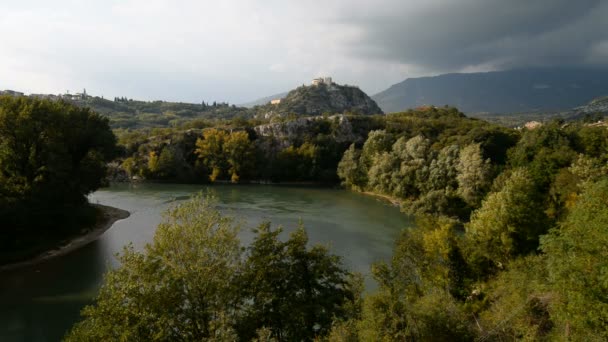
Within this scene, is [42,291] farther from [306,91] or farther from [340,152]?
[306,91]

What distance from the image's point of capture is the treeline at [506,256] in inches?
509

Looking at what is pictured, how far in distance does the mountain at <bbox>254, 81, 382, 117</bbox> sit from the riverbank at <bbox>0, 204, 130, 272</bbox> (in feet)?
330

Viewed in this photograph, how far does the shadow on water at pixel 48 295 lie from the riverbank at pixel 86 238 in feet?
3.01

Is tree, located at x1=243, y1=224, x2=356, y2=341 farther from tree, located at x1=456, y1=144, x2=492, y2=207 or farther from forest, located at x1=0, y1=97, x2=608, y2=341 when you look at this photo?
tree, located at x1=456, y1=144, x2=492, y2=207

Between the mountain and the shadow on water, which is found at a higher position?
the mountain

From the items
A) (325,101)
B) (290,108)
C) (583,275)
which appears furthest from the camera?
(325,101)

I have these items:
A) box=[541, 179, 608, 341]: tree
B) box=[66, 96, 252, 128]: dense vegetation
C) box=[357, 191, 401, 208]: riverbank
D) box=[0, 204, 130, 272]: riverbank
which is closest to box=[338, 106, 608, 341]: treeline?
box=[541, 179, 608, 341]: tree

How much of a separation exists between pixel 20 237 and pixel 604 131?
61.1 metres

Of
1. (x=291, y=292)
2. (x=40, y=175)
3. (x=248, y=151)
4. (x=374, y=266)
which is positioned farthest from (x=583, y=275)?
(x=248, y=151)

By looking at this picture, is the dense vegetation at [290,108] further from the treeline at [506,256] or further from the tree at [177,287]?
the tree at [177,287]

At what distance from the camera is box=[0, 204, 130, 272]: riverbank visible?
101ft

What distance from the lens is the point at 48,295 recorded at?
82.0ft

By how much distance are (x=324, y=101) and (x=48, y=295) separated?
453 ft

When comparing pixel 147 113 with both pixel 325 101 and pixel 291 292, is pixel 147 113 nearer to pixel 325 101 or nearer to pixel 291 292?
pixel 325 101
